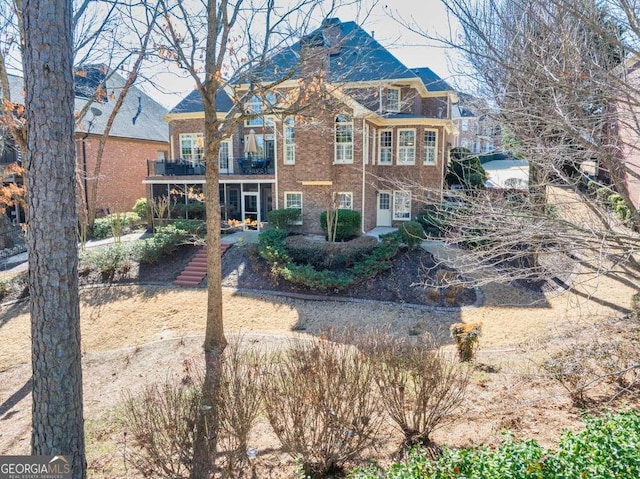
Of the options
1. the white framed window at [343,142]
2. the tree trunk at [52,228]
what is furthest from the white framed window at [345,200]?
the tree trunk at [52,228]

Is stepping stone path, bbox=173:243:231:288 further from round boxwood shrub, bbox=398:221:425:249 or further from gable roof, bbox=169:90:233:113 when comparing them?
gable roof, bbox=169:90:233:113

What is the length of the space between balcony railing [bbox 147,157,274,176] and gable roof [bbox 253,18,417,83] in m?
6.32

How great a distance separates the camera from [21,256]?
19.8m

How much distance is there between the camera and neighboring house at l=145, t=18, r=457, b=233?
19.4 m

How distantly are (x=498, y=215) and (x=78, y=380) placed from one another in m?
5.50

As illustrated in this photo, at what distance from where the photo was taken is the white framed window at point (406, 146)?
20.8m

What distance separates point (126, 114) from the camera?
29359mm

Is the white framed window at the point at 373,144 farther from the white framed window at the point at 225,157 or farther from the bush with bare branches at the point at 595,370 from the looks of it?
the bush with bare branches at the point at 595,370

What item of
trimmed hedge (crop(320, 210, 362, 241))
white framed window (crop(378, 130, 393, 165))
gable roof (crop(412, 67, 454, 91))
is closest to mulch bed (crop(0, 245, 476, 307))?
trimmed hedge (crop(320, 210, 362, 241))

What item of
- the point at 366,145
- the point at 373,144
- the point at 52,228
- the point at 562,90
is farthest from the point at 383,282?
the point at 52,228

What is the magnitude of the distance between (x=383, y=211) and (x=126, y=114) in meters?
19.4

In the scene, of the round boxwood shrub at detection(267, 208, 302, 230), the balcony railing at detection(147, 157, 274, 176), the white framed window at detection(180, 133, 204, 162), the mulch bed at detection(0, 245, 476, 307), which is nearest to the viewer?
the mulch bed at detection(0, 245, 476, 307)

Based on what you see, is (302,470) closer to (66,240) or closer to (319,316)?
(66,240)

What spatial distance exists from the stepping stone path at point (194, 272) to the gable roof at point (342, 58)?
7.63 m
